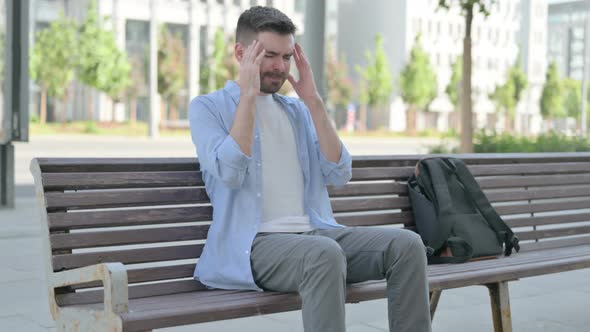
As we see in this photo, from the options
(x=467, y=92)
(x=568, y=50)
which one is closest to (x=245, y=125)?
(x=467, y=92)

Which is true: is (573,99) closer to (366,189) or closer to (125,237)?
(366,189)

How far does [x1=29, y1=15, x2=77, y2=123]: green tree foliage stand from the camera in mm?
46750

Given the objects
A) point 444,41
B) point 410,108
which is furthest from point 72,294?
point 444,41

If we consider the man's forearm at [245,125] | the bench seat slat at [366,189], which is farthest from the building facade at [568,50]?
the man's forearm at [245,125]

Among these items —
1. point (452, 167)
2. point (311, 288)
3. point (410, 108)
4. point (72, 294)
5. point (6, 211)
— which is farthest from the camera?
point (410, 108)

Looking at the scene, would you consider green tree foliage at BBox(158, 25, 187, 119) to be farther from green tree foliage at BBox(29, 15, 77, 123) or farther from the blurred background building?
green tree foliage at BBox(29, 15, 77, 123)

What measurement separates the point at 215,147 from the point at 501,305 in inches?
64.1

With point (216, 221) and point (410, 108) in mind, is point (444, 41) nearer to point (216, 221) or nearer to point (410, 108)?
point (410, 108)

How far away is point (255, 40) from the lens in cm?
347

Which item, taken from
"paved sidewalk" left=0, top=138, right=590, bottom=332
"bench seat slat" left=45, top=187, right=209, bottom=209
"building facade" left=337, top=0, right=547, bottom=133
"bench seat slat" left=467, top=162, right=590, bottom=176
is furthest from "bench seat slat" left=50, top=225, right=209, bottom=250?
"building facade" left=337, top=0, right=547, bottom=133

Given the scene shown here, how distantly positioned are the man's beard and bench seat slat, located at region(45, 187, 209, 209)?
0.55 meters

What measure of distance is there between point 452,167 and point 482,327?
3.51 feet

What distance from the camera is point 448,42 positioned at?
7788 centimetres

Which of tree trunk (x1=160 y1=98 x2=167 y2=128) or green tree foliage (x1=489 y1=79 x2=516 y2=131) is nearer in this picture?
tree trunk (x1=160 y1=98 x2=167 y2=128)
